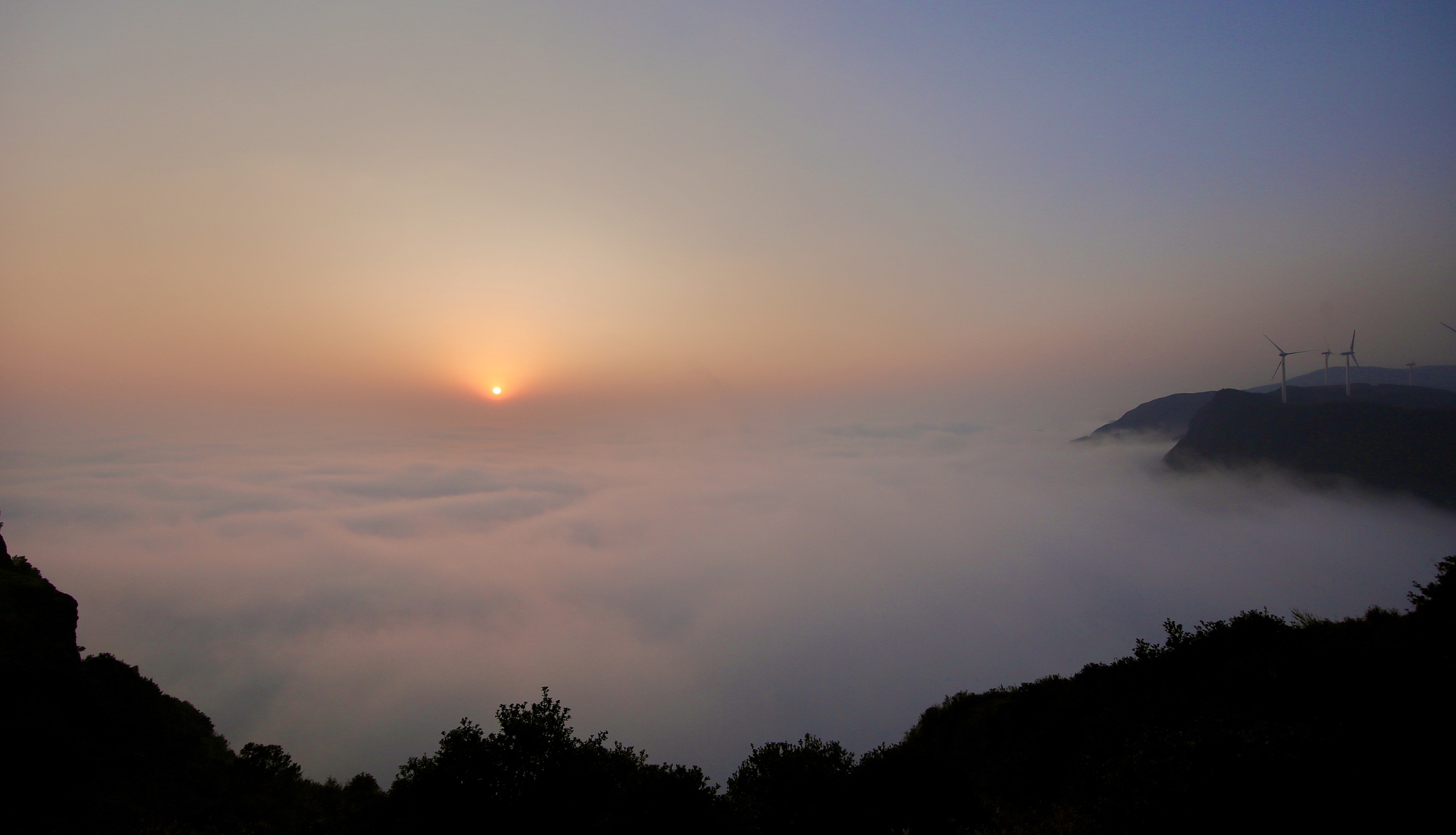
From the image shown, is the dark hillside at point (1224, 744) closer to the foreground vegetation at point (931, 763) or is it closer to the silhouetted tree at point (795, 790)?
the foreground vegetation at point (931, 763)

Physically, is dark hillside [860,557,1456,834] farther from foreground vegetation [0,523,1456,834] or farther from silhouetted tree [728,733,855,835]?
silhouetted tree [728,733,855,835]

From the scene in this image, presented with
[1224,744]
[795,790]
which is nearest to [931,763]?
[795,790]

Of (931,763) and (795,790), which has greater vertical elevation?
(931,763)

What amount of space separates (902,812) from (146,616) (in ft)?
931

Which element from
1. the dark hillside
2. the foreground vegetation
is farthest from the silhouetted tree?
the dark hillside

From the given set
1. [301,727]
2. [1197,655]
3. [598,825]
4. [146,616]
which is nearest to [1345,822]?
[1197,655]

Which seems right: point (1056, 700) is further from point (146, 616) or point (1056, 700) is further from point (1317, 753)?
point (146, 616)

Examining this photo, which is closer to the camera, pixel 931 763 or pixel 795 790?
pixel 795 790

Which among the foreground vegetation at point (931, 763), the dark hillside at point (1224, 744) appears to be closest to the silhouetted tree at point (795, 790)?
the foreground vegetation at point (931, 763)

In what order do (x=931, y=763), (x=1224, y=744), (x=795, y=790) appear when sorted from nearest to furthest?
(x=1224, y=744) < (x=795, y=790) < (x=931, y=763)

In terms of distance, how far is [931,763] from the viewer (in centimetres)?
2506

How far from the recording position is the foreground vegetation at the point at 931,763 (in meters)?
16.8

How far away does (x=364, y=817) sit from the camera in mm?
→ 25375

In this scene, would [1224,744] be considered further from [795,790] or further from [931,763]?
[795,790]
